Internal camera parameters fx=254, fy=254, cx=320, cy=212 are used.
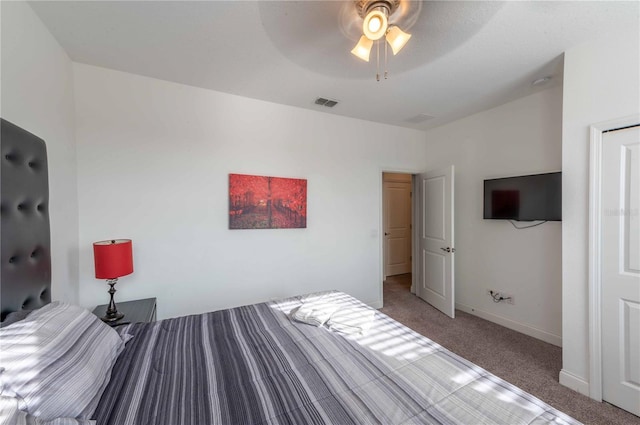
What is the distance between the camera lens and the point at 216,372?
3.83 ft

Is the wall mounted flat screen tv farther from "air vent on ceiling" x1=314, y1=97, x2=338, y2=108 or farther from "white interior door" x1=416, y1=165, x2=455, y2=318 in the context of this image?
"air vent on ceiling" x1=314, y1=97, x2=338, y2=108

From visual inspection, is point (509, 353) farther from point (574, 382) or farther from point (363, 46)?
point (363, 46)

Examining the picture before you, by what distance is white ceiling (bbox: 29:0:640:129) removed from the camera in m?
1.54

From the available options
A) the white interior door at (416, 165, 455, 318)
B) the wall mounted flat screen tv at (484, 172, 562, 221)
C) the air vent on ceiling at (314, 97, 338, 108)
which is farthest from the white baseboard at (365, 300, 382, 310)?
the air vent on ceiling at (314, 97, 338, 108)

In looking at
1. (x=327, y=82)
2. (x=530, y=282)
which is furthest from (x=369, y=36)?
(x=530, y=282)

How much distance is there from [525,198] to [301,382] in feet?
9.33

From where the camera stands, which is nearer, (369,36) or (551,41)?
(369,36)

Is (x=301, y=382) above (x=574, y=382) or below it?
above

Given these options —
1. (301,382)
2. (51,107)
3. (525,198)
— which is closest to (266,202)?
(51,107)

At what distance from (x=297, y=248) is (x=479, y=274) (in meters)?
2.39

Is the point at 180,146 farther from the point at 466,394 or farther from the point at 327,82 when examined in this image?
the point at 466,394

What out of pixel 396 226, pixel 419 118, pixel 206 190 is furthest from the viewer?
pixel 396 226

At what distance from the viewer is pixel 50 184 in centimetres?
168

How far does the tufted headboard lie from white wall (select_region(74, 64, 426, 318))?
31.0 inches
